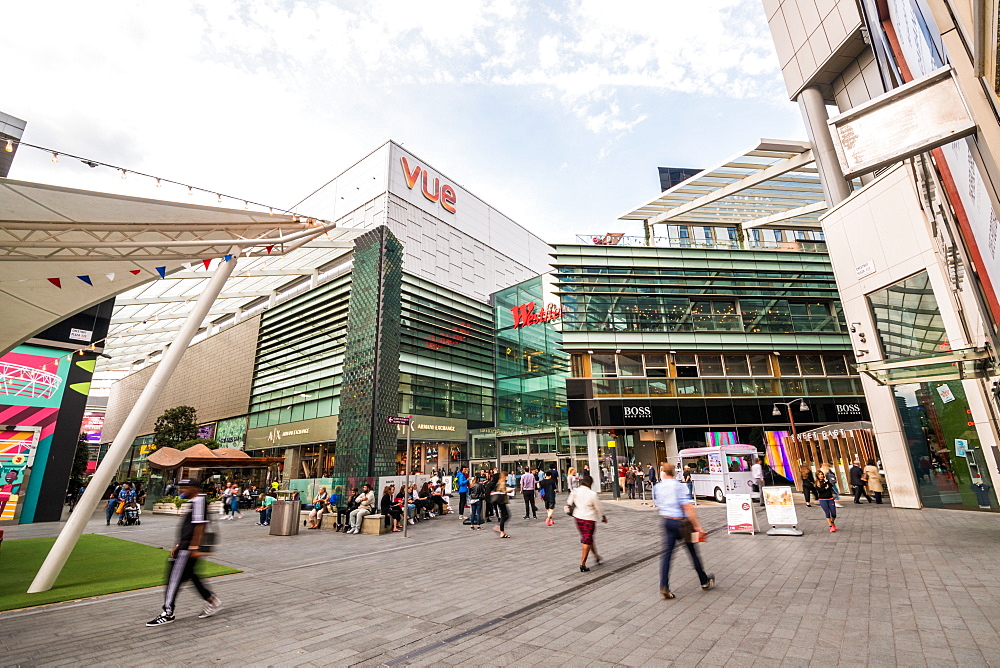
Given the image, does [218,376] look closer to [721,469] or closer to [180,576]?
[721,469]

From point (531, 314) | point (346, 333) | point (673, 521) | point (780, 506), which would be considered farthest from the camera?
point (531, 314)

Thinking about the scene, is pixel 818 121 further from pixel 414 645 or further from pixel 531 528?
pixel 414 645

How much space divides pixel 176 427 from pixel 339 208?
21.9m

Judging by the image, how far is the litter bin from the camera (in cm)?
1434

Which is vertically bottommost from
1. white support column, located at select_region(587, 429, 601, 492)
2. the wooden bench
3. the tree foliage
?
the wooden bench

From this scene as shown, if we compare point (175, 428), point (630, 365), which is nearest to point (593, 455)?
point (630, 365)

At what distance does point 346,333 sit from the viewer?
30.5 metres

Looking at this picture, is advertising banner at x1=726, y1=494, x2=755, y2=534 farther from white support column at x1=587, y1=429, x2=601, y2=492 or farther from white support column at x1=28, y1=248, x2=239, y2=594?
white support column at x1=587, y1=429, x2=601, y2=492

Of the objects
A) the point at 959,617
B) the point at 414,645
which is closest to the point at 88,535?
the point at 414,645

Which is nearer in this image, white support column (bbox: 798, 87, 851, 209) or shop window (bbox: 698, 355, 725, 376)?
white support column (bbox: 798, 87, 851, 209)

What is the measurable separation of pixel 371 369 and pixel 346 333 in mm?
12238

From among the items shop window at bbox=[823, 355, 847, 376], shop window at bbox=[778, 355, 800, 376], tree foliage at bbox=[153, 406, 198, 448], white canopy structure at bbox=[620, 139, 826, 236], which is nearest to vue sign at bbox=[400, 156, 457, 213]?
white canopy structure at bbox=[620, 139, 826, 236]

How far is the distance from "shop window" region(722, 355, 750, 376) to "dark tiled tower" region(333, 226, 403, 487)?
24.5 metres

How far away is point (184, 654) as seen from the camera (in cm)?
455
